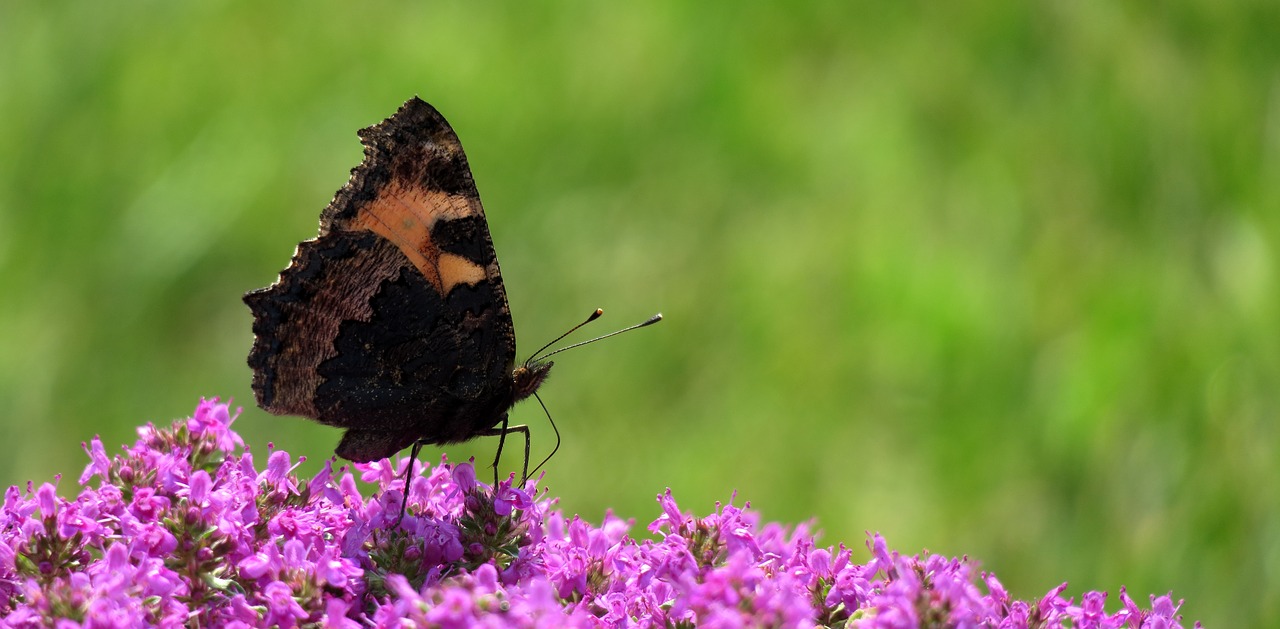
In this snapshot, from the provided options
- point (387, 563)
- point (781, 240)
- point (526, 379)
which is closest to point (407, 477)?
point (387, 563)

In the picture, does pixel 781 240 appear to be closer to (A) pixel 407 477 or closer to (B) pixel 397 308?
(B) pixel 397 308

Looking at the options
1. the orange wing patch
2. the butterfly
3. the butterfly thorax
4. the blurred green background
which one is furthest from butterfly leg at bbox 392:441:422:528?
the blurred green background

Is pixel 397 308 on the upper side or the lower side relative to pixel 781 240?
lower

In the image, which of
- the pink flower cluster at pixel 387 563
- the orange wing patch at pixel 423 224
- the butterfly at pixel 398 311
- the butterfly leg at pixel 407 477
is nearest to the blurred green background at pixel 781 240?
the pink flower cluster at pixel 387 563

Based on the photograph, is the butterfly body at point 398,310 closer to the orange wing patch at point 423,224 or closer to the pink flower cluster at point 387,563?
the orange wing patch at point 423,224

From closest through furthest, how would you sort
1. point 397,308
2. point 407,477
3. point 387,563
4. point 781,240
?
point 387,563, point 407,477, point 397,308, point 781,240
